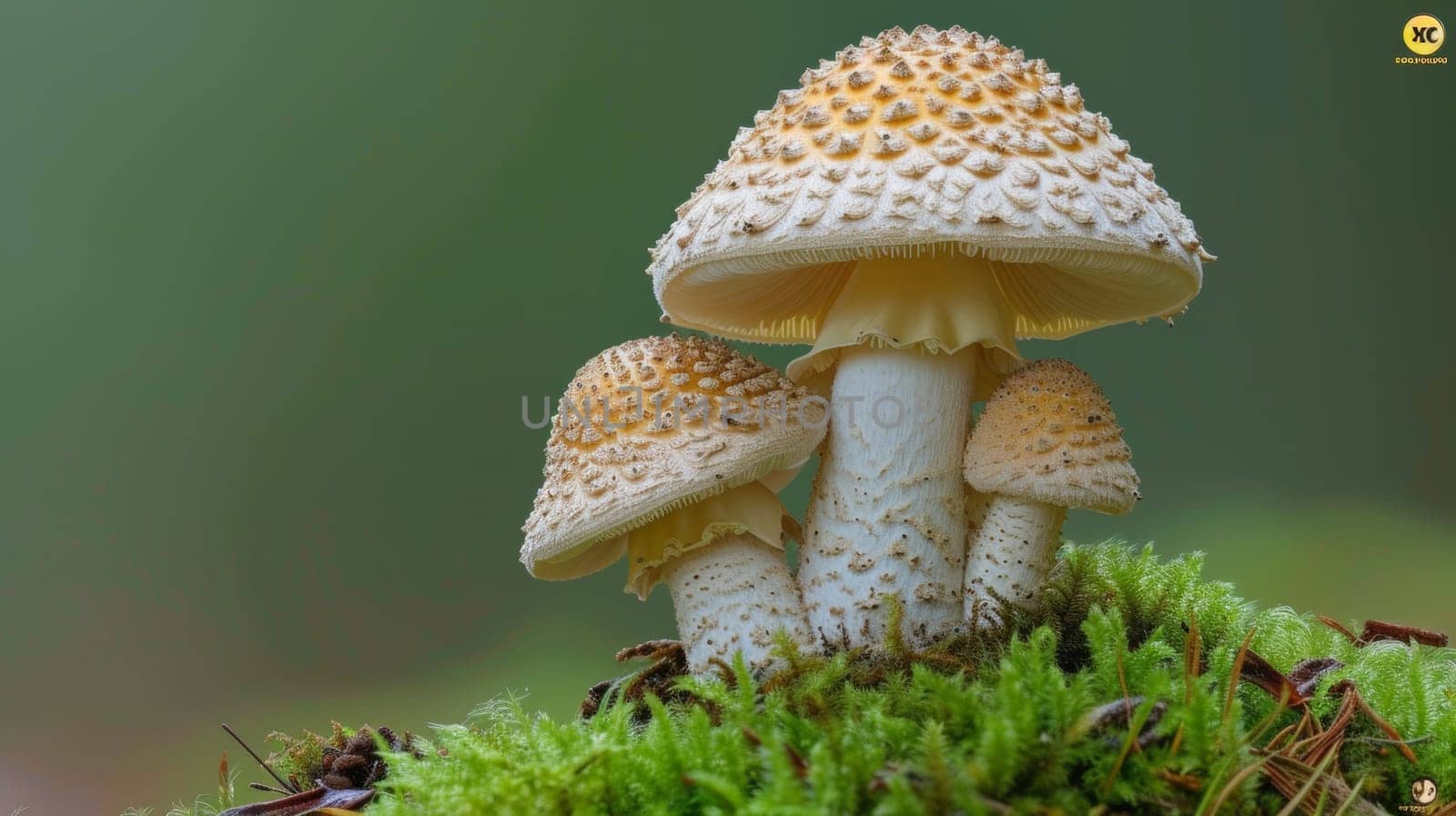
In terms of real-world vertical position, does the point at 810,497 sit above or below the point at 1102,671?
above

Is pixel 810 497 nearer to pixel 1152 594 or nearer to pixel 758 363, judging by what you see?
pixel 758 363

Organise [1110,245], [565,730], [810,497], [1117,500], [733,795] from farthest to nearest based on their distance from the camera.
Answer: [810,497]
[1117,500]
[1110,245]
[565,730]
[733,795]

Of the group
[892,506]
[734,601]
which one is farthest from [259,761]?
[892,506]

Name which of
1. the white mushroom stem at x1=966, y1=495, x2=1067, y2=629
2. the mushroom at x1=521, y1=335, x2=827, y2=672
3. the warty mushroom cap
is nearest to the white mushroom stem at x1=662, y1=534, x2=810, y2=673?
the mushroom at x1=521, y1=335, x2=827, y2=672

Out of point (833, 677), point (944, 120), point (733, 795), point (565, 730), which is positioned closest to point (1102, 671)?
point (833, 677)

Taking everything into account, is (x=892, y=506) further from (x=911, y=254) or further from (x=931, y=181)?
(x=931, y=181)

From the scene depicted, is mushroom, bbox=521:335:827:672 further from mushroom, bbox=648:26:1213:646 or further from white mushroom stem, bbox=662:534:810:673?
mushroom, bbox=648:26:1213:646
